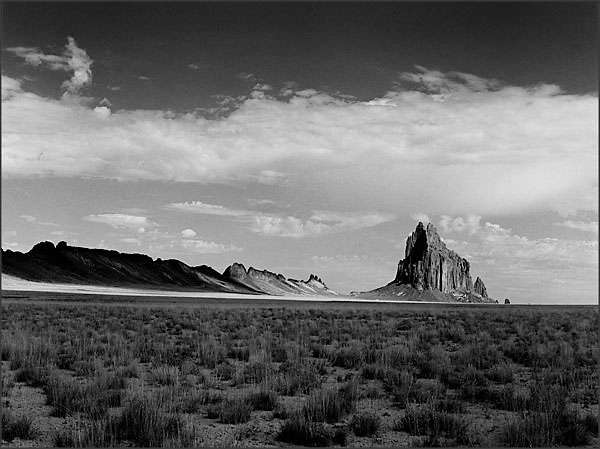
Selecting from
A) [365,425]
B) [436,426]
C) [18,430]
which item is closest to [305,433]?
[365,425]

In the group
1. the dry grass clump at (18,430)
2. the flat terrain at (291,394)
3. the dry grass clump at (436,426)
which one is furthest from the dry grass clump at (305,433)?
the dry grass clump at (18,430)

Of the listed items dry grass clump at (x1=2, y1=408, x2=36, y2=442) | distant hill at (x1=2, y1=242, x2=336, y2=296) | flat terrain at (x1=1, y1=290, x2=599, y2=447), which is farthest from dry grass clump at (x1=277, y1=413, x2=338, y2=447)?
distant hill at (x1=2, y1=242, x2=336, y2=296)

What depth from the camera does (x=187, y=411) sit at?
30.8ft

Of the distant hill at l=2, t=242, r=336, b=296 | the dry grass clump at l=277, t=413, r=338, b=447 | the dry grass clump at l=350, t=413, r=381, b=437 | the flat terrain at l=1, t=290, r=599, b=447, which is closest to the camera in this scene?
the dry grass clump at l=277, t=413, r=338, b=447

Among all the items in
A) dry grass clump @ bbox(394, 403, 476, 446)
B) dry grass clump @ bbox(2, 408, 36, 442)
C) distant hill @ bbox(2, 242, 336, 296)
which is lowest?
dry grass clump @ bbox(2, 408, 36, 442)

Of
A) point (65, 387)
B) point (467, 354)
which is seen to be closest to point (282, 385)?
point (65, 387)

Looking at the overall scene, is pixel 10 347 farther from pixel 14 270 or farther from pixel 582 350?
pixel 14 270

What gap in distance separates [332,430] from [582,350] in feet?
38.1

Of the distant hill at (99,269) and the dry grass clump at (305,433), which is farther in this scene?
the distant hill at (99,269)

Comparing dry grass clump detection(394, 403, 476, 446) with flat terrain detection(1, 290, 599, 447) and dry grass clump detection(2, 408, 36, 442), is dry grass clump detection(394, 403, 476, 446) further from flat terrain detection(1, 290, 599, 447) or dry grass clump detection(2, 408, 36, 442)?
dry grass clump detection(2, 408, 36, 442)

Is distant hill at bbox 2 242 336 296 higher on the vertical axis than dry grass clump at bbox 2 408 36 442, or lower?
higher

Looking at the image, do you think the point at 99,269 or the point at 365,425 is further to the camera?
the point at 99,269

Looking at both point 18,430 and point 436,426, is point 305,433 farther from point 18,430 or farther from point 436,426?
point 18,430

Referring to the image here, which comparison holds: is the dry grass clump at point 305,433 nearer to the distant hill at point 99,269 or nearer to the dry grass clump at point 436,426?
the dry grass clump at point 436,426
